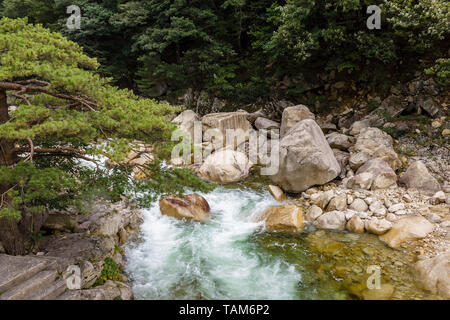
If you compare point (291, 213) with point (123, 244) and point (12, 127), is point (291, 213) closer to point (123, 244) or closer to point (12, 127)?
point (123, 244)

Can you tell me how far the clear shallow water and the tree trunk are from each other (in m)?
2.05

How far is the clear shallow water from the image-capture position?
5.17 meters

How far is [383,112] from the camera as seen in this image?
10984mm

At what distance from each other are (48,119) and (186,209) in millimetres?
4735

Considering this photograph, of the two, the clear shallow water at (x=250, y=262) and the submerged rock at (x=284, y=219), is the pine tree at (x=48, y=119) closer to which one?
the clear shallow water at (x=250, y=262)

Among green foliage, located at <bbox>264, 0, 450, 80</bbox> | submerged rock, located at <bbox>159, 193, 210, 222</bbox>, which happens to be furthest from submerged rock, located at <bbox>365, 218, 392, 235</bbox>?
green foliage, located at <bbox>264, 0, 450, 80</bbox>

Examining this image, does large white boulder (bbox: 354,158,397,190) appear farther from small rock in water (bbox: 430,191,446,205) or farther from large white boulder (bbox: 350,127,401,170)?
small rock in water (bbox: 430,191,446,205)

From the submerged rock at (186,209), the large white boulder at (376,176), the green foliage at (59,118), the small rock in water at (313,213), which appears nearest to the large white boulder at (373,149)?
the large white boulder at (376,176)

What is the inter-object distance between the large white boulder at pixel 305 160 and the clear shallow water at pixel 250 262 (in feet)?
6.55

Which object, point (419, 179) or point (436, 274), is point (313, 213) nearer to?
point (436, 274)

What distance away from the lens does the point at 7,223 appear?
469 cm

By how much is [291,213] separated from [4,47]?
6701 millimetres

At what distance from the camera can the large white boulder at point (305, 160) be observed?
835 centimetres

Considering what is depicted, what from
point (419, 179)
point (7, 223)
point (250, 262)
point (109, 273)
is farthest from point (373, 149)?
point (7, 223)
